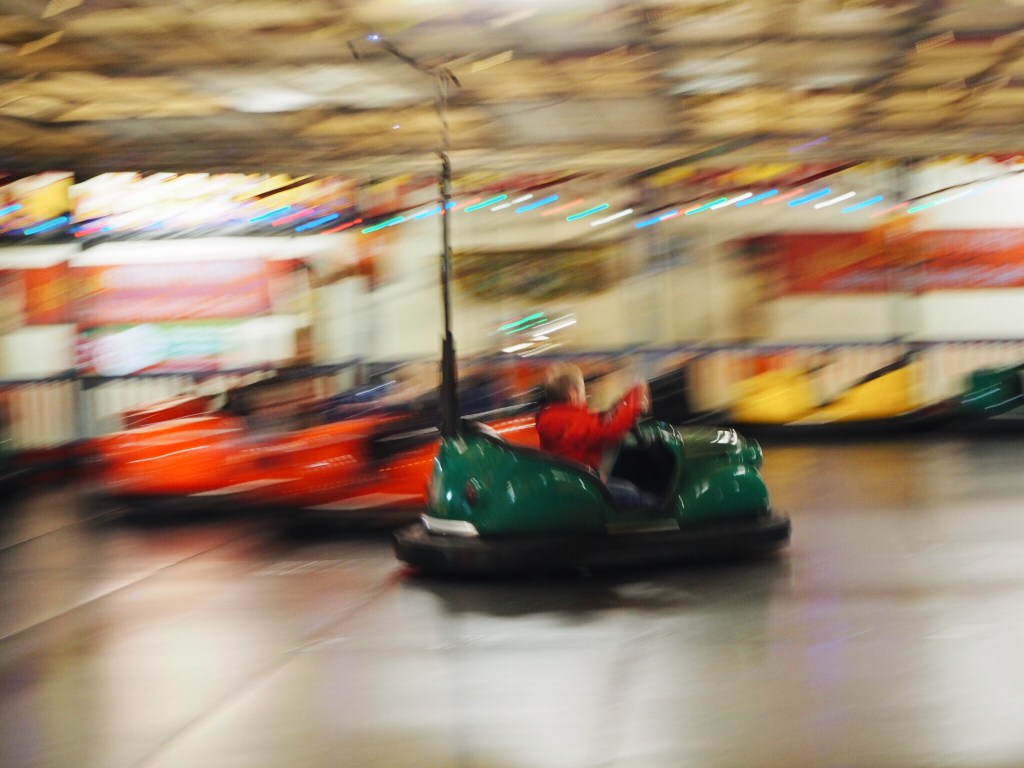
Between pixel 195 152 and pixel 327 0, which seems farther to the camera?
pixel 195 152

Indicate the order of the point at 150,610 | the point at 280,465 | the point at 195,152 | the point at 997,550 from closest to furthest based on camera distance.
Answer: the point at 150,610 → the point at 997,550 → the point at 280,465 → the point at 195,152

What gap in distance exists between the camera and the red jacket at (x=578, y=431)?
15.0 ft

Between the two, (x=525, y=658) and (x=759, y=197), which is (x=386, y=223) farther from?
(x=525, y=658)

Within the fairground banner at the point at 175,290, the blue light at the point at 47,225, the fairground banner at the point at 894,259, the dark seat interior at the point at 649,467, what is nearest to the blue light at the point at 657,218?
the fairground banner at the point at 894,259

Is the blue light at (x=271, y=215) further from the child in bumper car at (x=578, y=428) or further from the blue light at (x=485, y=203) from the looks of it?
the child in bumper car at (x=578, y=428)

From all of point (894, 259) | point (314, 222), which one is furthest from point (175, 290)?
point (894, 259)

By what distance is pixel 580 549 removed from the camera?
444 cm

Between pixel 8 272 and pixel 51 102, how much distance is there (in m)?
2.96

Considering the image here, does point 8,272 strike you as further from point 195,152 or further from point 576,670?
point 576,670

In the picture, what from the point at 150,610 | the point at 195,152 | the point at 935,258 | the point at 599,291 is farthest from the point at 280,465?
the point at 935,258

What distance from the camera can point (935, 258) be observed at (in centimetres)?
999

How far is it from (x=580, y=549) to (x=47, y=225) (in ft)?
22.9

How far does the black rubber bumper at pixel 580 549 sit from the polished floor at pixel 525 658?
74 mm

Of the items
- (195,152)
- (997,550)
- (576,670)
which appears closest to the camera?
(576,670)
